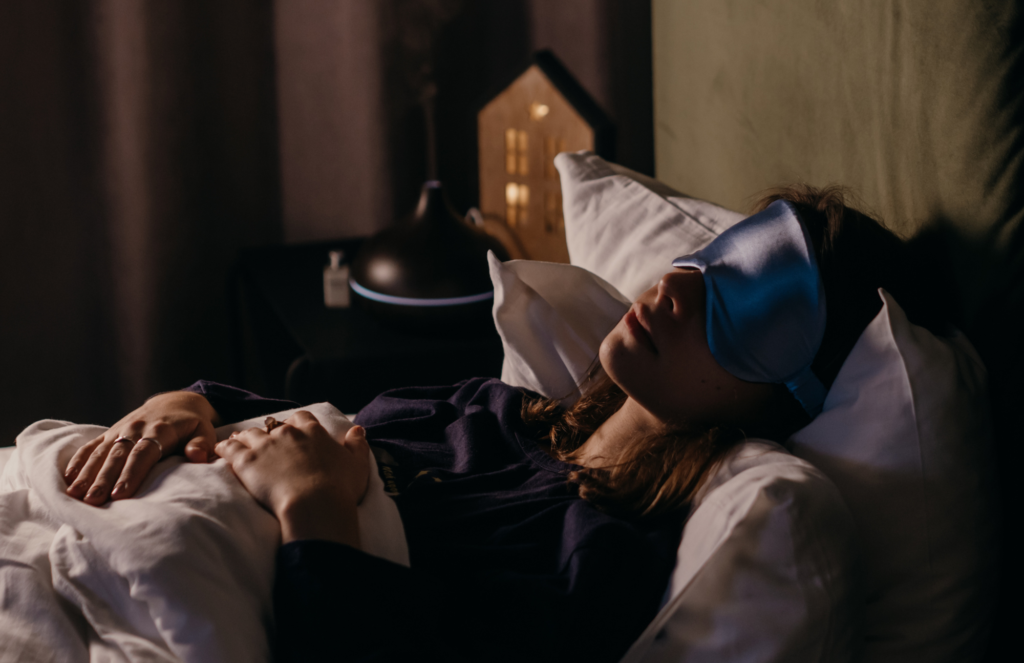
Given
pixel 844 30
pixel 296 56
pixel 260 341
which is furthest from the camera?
pixel 296 56

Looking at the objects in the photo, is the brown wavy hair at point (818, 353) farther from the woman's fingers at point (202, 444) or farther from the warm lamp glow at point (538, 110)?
the warm lamp glow at point (538, 110)

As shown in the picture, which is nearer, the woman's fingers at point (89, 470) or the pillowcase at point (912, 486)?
the pillowcase at point (912, 486)

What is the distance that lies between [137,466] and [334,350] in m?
0.60

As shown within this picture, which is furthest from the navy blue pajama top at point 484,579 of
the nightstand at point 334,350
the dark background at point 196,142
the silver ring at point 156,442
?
the dark background at point 196,142

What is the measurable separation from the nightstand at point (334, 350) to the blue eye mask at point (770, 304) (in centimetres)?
67

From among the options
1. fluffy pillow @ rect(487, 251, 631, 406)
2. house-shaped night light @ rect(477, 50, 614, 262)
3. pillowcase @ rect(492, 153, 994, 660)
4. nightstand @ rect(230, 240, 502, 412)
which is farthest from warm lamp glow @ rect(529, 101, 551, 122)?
pillowcase @ rect(492, 153, 994, 660)

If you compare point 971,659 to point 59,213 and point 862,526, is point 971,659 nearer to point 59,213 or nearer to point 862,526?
point 862,526

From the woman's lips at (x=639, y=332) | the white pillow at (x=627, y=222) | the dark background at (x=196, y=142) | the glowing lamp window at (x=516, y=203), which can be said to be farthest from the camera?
the dark background at (x=196, y=142)

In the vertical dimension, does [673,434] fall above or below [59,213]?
below

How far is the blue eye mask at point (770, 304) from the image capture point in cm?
82

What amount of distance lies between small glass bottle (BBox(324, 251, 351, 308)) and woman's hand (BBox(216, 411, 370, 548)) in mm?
719

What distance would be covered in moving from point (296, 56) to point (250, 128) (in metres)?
0.21

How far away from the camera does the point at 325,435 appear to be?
907 mm

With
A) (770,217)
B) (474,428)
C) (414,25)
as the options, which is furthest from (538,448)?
(414,25)
